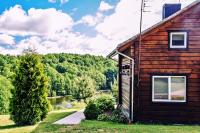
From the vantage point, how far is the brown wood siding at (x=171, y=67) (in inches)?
669

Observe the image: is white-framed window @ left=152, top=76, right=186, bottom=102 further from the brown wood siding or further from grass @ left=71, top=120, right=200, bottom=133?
grass @ left=71, top=120, right=200, bottom=133

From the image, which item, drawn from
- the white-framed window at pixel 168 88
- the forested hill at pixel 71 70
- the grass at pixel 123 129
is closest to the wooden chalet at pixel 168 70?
the white-framed window at pixel 168 88

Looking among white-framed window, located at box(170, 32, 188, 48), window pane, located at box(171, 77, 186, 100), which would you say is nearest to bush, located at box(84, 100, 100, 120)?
window pane, located at box(171, 77, 186, 100)

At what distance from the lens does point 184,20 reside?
17.2m

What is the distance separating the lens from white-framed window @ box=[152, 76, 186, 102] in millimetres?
16953

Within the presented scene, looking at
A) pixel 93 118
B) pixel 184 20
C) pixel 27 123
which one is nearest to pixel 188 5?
pixel 184 20

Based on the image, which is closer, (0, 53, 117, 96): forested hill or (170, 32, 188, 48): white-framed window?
(170, 32, 188, 48): white-framed window

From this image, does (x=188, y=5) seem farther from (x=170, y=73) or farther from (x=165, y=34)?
(x=170, y=73)

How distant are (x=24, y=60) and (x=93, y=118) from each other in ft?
16.3

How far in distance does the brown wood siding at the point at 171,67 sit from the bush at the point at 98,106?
276 cm

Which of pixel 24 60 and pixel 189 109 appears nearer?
pixel 189 109

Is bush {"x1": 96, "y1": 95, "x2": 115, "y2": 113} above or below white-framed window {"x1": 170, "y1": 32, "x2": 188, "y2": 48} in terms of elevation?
below

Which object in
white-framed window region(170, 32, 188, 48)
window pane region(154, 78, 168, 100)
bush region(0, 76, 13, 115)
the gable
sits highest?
the gable

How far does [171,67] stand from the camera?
672 inches
